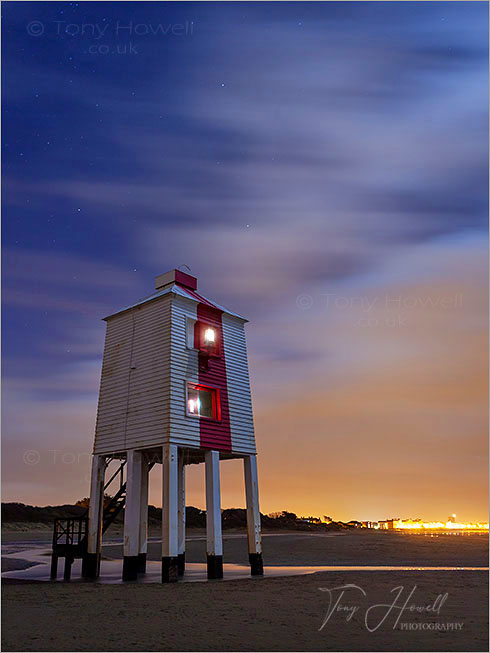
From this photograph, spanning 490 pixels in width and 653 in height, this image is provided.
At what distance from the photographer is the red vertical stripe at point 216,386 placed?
2620 cm

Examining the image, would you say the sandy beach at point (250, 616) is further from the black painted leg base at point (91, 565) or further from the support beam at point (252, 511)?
the black painted leg base at point (91, 565)

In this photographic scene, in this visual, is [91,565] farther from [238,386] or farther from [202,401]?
[238,386]

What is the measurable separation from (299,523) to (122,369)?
10698cm

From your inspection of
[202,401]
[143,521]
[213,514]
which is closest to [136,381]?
[202,401]

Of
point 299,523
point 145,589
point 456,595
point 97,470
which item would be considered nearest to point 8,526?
point 299,523

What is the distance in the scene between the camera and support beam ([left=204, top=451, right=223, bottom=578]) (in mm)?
24938

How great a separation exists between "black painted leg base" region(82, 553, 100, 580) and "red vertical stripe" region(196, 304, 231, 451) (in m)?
7.64

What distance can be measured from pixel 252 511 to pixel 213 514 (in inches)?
105

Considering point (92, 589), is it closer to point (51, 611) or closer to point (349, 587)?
point (51, 611)

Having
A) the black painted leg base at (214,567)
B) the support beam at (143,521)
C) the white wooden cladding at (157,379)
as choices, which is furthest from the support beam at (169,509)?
the support beam at (143,521)

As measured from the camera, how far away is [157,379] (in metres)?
25.8

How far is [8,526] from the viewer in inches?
4139

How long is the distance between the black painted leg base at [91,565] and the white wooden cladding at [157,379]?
474 centimetres
